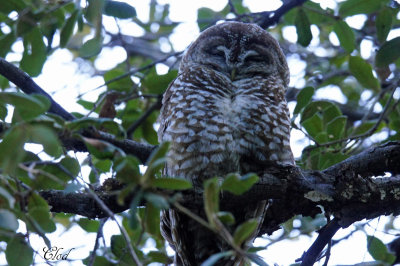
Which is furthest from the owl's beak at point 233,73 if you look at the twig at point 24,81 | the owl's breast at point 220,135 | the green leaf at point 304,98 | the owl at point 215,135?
the twig at point 24,81

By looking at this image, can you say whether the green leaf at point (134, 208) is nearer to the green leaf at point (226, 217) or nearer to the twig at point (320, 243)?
the green leaf at point (226, 217)

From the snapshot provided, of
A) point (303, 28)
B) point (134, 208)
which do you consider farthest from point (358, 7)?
point (134, 208)

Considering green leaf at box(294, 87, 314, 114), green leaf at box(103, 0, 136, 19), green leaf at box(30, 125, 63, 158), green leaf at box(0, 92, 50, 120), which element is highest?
green leaf at box(103, 0, 136, 19)

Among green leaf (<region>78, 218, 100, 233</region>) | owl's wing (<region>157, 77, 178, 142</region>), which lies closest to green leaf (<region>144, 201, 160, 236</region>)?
green leaf (<region>78, 218, 100, 233</region>)

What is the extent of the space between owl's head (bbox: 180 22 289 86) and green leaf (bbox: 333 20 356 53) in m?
0.54

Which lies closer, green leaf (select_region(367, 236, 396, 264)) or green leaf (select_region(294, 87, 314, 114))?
green leaf (select_region(367, 236, 396, 264))

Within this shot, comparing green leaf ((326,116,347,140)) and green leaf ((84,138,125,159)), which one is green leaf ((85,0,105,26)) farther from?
green leaf ((326,116,347,140))

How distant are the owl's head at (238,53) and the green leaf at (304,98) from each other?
39 centimetres

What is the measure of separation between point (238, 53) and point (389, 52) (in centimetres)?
134

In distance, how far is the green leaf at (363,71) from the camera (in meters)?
3.30

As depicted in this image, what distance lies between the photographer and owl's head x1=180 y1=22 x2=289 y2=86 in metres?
3.65

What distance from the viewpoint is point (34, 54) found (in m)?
2.35

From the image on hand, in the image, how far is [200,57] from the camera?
376cm

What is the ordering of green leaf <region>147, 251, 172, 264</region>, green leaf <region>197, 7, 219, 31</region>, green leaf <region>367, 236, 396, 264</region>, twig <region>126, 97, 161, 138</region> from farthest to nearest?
green leaf <region>197, 7, 219, 31</region> < twig <region>126, 97, 161, 138</region> < green leaf <region>147, 251, 172, 264</region> < green leaf <region>367, 236, 396, 264</region>
